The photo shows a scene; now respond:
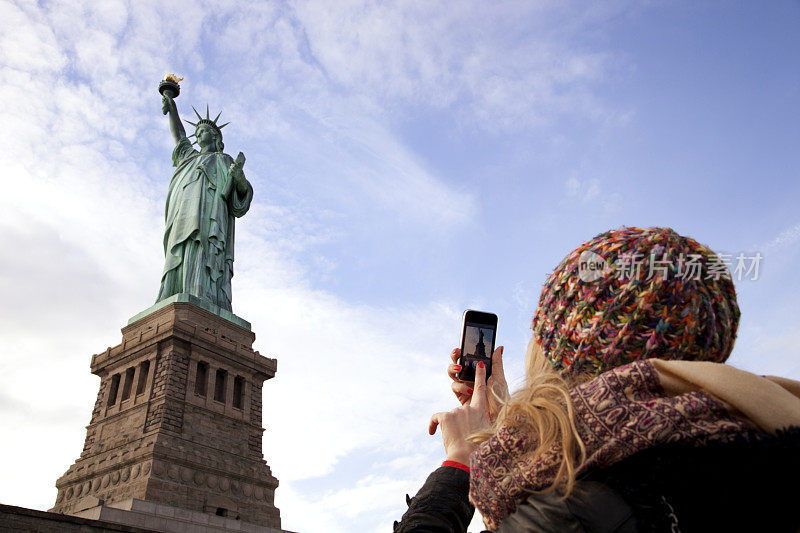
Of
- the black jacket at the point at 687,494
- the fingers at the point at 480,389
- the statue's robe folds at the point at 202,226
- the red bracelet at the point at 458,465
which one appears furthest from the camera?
the statue's robe folds at the point at 202,226

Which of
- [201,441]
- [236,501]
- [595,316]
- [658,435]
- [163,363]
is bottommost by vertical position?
[658,435]

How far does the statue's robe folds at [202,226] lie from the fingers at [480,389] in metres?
22.4

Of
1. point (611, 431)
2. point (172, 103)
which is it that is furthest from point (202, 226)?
point (611, 431)

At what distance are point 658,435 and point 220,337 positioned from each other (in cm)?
2258

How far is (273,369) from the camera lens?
79.2 ft

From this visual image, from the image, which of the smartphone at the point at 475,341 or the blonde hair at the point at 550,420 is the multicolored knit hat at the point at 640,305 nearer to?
the blonde hair at the point at 550,420

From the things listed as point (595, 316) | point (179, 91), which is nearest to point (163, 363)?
point (179, 91)

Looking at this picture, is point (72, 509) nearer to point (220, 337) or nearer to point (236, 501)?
point (236, 501)

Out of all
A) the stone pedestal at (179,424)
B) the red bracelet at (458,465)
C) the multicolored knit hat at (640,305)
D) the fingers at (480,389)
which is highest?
the stone pedestal at (179,424)

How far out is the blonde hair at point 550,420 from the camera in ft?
4.42

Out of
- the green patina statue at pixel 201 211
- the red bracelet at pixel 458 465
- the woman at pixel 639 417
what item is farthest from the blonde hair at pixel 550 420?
the green patina statue at pixel 201 211

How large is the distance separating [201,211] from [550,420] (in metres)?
25.4

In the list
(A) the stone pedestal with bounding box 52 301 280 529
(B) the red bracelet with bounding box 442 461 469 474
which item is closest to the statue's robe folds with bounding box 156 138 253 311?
(A) the stone pedestal with bounding box 52 301 280 529

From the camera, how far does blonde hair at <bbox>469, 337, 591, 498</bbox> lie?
1348mm
